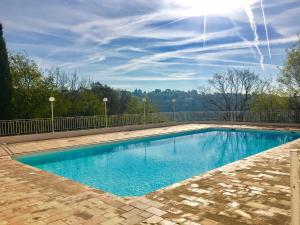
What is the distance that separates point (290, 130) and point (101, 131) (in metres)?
10.2

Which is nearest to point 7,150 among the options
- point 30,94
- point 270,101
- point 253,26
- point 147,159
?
point 147,159

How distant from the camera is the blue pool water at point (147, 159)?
6.32 m

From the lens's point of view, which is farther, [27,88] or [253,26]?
[27,88]

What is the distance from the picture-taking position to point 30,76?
13891 millimetres

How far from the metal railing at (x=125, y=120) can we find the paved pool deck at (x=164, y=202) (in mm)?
6364

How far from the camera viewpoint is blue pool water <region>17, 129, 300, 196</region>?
632 centimetres

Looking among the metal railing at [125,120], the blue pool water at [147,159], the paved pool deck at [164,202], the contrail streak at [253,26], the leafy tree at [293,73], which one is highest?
the contrail streak at [253,26]

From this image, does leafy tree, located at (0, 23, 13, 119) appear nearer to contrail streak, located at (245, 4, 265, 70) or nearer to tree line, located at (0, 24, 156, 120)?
tree line, located at (0, 24, 156, 120)

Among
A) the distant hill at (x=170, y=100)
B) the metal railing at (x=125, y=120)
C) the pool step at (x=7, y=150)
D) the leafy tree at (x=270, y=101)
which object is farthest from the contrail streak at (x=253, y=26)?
the distant hill at (x=170, y=100)

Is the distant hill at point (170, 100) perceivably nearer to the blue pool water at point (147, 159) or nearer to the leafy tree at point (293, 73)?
the leafy tree at point (293, 73)

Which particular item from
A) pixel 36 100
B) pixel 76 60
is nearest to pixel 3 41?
pixel 36 100

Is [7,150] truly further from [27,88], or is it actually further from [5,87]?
[27,88]

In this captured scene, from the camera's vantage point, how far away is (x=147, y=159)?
8.79 meters

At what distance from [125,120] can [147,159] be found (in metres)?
6.68
